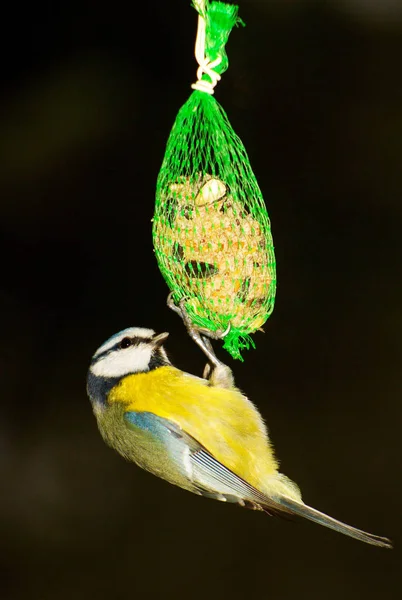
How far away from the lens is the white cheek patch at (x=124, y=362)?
6.55ft

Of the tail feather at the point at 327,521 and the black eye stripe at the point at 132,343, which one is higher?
the black eye stripe at the point at 132,343

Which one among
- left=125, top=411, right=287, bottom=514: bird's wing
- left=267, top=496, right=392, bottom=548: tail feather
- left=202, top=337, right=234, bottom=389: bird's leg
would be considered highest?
left=202, top=337, right=234, bottom=389: bird's leg

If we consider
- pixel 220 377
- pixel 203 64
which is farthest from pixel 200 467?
pixel 203 64

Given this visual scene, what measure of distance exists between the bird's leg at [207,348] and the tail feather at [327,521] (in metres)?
0.33

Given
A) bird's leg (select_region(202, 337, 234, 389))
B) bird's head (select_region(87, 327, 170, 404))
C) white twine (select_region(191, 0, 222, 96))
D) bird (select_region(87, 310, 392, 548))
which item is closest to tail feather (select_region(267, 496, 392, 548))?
bird (select_region(87, 310, 392, 548))

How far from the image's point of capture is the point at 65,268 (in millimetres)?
4234

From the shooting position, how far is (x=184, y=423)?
78.7 inches

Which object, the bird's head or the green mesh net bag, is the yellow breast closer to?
the bird's head

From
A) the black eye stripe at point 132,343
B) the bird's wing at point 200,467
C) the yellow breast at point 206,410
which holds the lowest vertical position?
the bird's wing at point 200,467

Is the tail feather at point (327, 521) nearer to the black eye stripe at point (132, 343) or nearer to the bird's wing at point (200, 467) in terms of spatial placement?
the bird's wing at point (200, 467)

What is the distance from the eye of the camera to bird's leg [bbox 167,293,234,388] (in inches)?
78.6

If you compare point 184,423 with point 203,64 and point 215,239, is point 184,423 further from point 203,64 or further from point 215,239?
point 203,64

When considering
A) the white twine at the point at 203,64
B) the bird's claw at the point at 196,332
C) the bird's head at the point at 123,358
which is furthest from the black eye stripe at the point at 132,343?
the white twine at the point at 203,64

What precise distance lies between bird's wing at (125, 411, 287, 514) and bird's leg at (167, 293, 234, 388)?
16 centimetres
